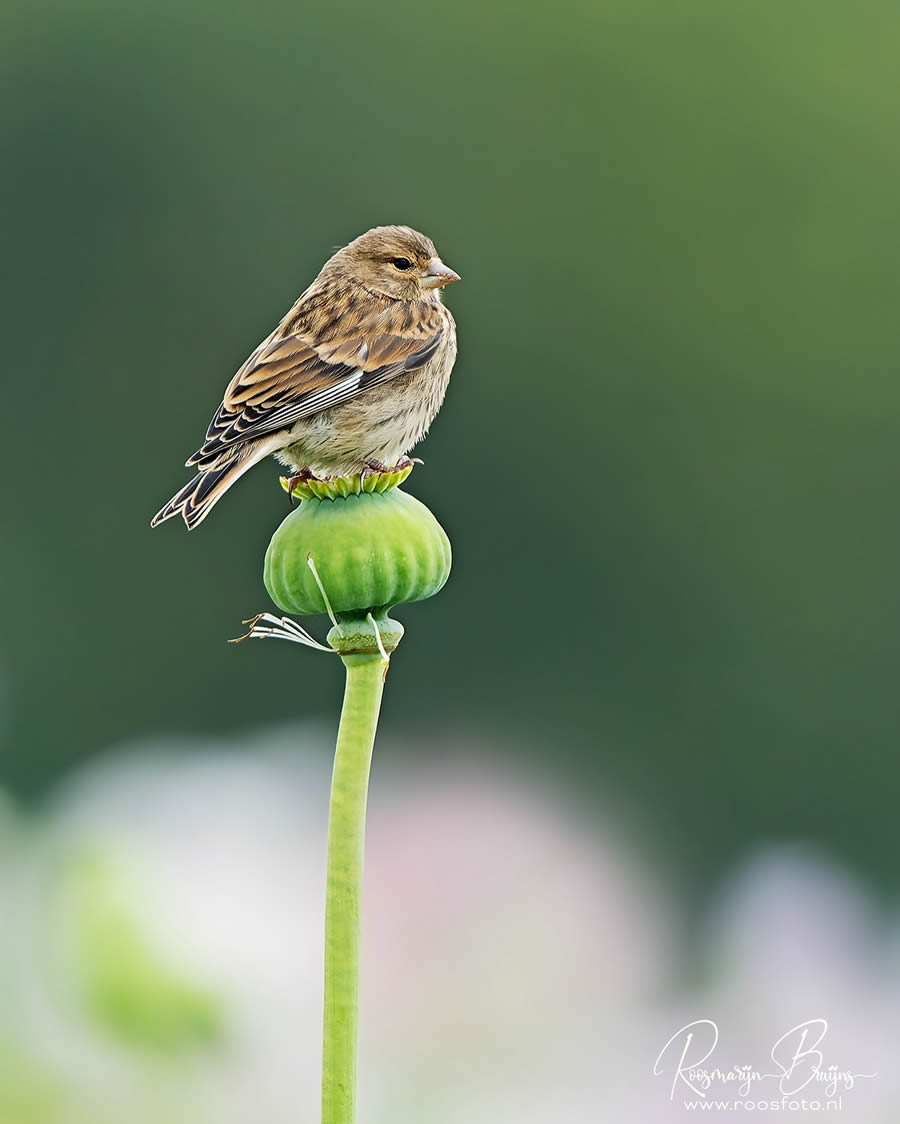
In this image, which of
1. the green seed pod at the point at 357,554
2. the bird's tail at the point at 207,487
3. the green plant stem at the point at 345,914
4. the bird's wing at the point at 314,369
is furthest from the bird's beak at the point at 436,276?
the green plant stem at the point at 345,914

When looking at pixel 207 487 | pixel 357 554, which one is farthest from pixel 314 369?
pixel 357 554

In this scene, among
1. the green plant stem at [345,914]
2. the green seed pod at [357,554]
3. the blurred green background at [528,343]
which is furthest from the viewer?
the blurred green background at [528,343]

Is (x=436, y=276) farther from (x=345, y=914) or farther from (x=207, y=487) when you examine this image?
(x=345, y=914)

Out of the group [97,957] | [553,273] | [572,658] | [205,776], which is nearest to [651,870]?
[572,658]

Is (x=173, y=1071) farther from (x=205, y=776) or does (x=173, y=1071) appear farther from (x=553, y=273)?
Result: (x=553, y=273)

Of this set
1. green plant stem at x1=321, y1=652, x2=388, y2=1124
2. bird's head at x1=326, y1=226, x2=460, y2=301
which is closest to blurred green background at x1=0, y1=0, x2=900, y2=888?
bird's head at x1=326, y1=226, x2=460, y2=301

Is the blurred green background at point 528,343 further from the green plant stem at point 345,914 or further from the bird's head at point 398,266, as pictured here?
the green plant stem at point 345,914

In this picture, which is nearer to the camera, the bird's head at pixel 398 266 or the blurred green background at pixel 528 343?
the bird's head at pixel 398 266

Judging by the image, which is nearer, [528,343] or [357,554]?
[357,554]
